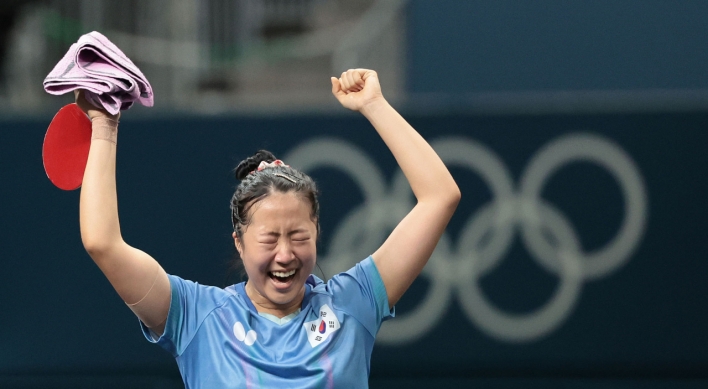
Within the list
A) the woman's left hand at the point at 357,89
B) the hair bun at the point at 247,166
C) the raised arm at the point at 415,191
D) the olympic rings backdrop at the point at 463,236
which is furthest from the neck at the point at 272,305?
the olympic rings backdrop at the point at 463,236

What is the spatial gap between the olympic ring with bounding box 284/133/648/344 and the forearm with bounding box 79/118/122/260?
256 centimetres

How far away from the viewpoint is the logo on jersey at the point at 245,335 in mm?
2311

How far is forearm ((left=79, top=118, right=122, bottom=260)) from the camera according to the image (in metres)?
2.13

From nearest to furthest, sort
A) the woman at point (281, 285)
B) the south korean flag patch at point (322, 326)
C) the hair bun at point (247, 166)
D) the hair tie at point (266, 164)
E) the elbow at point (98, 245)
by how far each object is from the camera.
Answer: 1. the elbow at point (98, 245)
2. the woman at point (281, 285)
3. the south korean flag patch at point (322, 326)
4. the hair tie at point (266, 164)
5. the hair bun at point (247, 166)

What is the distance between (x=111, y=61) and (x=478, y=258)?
282 cm

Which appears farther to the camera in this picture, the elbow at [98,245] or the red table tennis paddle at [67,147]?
the red table tennis paddle at [67,147]

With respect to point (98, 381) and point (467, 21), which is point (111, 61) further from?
point (467, 21)

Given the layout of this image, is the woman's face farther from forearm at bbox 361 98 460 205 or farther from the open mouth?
forearm at bbox 361 98 460 205

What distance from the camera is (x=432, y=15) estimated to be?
6398 millimetres

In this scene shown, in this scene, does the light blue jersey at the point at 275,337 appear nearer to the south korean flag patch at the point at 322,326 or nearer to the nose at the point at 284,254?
the south korean flag patch at the point at 322,326

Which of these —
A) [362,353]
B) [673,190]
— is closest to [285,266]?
[362,353]

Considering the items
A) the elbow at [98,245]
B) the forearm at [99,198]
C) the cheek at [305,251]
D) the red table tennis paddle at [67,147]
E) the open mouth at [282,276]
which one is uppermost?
the red table tennis paddle at [67,147]

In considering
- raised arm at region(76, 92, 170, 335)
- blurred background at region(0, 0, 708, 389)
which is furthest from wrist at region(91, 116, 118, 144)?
blurred background at region(0, 0, 708, 389)

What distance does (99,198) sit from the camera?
2.15 meters
